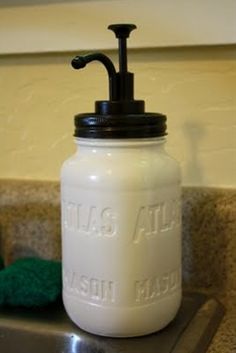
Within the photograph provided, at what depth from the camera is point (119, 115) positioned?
46 centimetres

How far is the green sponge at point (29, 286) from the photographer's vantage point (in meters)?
0.55

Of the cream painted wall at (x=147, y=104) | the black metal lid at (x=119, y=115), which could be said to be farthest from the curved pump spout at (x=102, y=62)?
the cream painted wall at (x=147, y=104)

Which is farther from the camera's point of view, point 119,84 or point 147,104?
point 147,104

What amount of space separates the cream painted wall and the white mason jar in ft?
0.35

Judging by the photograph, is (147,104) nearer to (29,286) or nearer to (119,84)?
(119,84)

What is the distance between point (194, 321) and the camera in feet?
1.73

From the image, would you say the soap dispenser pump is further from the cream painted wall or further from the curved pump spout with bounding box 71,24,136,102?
the cream painted wall

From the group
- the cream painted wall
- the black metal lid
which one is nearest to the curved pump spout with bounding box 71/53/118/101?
the black metal lid

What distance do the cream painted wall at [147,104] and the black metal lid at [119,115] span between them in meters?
0.12

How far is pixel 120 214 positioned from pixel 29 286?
0.16 m

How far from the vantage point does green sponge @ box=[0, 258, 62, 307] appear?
55 centimetres

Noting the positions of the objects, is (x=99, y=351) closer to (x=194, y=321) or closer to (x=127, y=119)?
(x=194, y=321)

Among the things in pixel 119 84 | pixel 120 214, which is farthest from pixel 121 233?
pixel 119 84

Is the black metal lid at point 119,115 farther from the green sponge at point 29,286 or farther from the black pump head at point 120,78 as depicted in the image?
the green sponge at point 29,286
